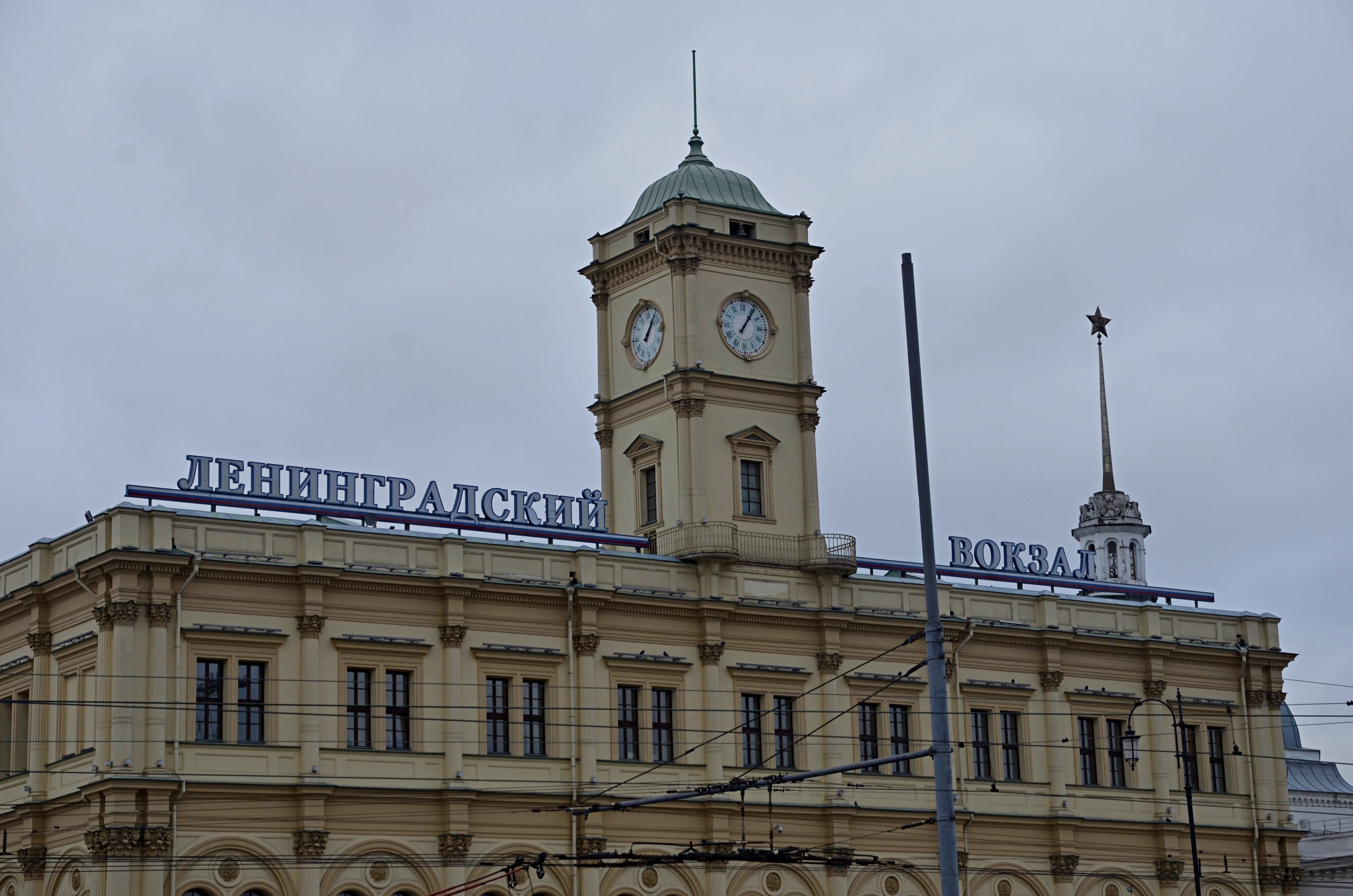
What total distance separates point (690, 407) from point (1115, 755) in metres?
21.5

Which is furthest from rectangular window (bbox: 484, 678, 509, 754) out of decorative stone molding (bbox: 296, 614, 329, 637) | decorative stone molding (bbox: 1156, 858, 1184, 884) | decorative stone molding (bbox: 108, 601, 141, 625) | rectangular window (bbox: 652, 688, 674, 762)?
decorative stone molding (bbox: 1156, 858, 1184, 884)

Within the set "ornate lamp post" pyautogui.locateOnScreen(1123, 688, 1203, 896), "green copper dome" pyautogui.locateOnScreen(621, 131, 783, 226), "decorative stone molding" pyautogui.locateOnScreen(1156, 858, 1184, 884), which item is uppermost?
"green copper dome" pyautogui.locateOnScreen(621, 131, 783, 226)

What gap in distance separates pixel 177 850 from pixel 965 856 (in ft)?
93.4

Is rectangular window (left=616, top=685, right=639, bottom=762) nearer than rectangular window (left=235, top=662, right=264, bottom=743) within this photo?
No

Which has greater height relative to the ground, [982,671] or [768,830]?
[982,671]

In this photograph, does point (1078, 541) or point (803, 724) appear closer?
point (803, 724)

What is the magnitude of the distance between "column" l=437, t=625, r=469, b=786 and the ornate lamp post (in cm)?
2007

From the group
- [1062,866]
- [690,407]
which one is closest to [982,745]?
[1062,866]

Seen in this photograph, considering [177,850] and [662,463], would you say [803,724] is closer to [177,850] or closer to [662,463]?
[662,463]

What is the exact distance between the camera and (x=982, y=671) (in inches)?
3076

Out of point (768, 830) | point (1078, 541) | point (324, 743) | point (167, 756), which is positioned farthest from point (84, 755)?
point (1078, 541)

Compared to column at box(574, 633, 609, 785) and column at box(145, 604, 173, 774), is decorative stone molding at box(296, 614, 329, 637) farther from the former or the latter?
column at box(574, 633, 609, 785)

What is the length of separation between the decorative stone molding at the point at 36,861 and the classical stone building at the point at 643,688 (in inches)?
3.7

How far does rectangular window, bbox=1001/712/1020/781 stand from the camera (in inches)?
3068
